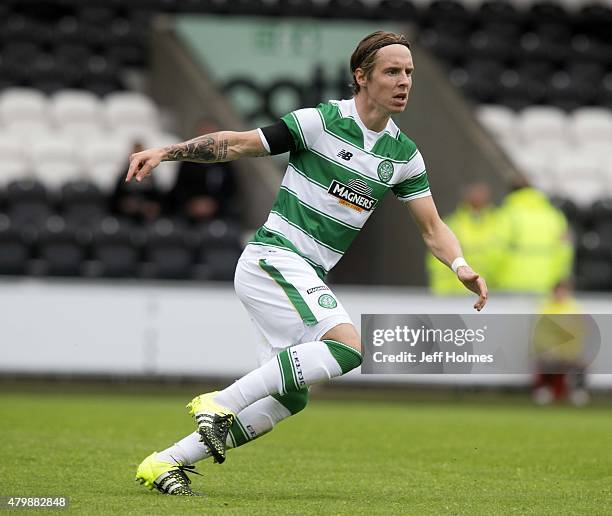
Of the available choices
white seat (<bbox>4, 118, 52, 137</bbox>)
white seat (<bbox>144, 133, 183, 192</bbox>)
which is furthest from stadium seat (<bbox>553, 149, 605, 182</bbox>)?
white seat (<bbox>4, 118, 52, 137</bbox>)

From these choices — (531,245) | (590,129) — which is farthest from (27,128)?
(590,129)

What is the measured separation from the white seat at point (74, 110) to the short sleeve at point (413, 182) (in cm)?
1235

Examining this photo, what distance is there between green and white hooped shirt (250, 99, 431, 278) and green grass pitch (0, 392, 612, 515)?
1244 mm

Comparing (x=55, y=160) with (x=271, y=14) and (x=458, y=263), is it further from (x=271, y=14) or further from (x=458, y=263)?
(x=458, y=263)

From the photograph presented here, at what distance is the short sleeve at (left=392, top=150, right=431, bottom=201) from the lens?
693 cm

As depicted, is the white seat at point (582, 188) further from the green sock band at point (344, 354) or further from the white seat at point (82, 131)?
the green sock band at point (344, 354)

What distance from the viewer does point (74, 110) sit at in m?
18.8

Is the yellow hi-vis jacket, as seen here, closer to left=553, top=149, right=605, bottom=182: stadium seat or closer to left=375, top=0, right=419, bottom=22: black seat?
left=553, top=149, right=605, bottom=182: stadium seat

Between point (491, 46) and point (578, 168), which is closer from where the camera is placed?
point (578, 168)

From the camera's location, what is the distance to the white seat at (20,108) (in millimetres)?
18766

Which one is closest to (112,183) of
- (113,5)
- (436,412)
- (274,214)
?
(113,5)

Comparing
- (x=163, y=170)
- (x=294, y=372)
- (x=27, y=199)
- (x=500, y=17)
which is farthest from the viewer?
(x=500, y=17)

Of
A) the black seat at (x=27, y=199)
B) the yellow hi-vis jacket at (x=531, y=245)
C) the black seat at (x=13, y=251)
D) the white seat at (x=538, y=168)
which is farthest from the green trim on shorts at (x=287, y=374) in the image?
the white seat at (x=538, y=168)

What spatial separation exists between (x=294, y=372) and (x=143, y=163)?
118cm
